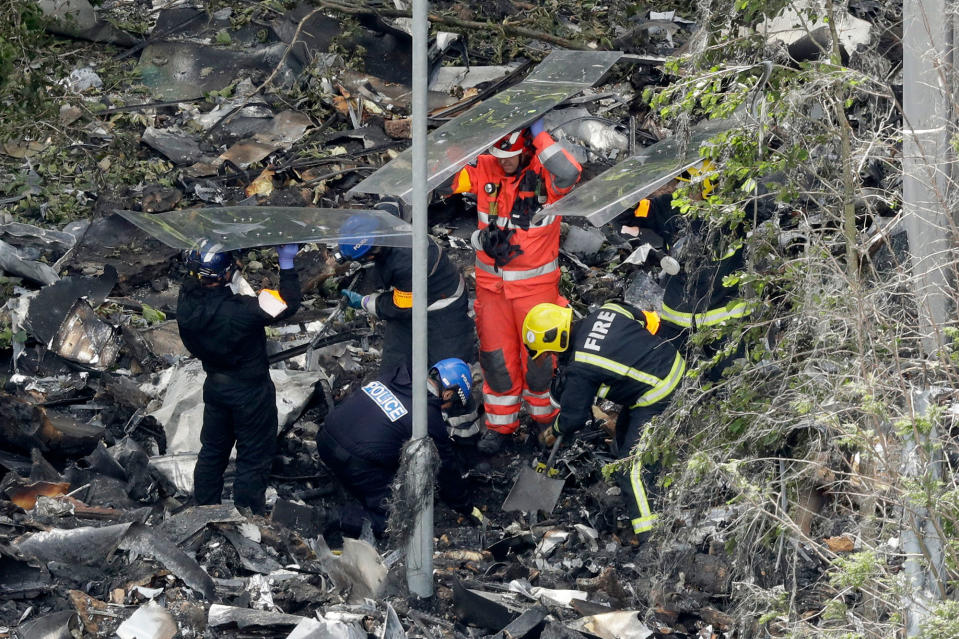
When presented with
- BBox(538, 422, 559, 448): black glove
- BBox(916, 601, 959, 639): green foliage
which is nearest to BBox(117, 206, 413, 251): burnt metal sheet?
BBox(538, 422, 559, 448): black glove

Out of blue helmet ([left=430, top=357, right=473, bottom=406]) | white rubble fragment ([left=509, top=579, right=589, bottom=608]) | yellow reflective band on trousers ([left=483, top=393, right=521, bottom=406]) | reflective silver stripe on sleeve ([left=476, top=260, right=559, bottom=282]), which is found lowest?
yellow reflective band on trousers ([left=483, top=393, right=521, bottom=406])

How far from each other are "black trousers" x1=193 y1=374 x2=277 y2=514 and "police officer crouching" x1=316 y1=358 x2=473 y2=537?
468 mm

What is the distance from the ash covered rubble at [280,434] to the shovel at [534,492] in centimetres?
8

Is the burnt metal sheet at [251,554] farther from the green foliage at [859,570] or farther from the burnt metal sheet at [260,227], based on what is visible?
the green foliage at [859,570]

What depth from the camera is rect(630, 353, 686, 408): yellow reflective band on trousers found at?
17.6ft

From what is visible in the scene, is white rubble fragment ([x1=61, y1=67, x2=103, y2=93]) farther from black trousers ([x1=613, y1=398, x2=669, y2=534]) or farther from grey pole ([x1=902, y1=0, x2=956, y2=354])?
grey pole ([x1=902, y1=0, x2=956, y2=354])

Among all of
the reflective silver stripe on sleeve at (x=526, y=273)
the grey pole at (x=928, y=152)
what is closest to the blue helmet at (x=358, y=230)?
the reflective silver stripe on sleeve at (x=526, y=273)

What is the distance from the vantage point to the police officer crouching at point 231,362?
5.54 meters

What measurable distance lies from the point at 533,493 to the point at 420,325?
201 cm

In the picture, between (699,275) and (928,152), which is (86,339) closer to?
(699,275)

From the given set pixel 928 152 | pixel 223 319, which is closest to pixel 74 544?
pixel 223 319

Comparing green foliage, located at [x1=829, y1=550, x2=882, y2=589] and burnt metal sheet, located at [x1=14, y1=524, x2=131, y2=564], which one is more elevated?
green foliage, located at [x1=829, y1=550, x2=882, y2=589]

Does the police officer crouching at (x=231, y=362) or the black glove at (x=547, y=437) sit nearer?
the police officer crouching at (x=231, y=362)

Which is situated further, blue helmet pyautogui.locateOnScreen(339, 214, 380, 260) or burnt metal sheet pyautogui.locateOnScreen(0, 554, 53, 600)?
blue helmet pyautogui.locateOnScreen(339, 214, 380, 260)
